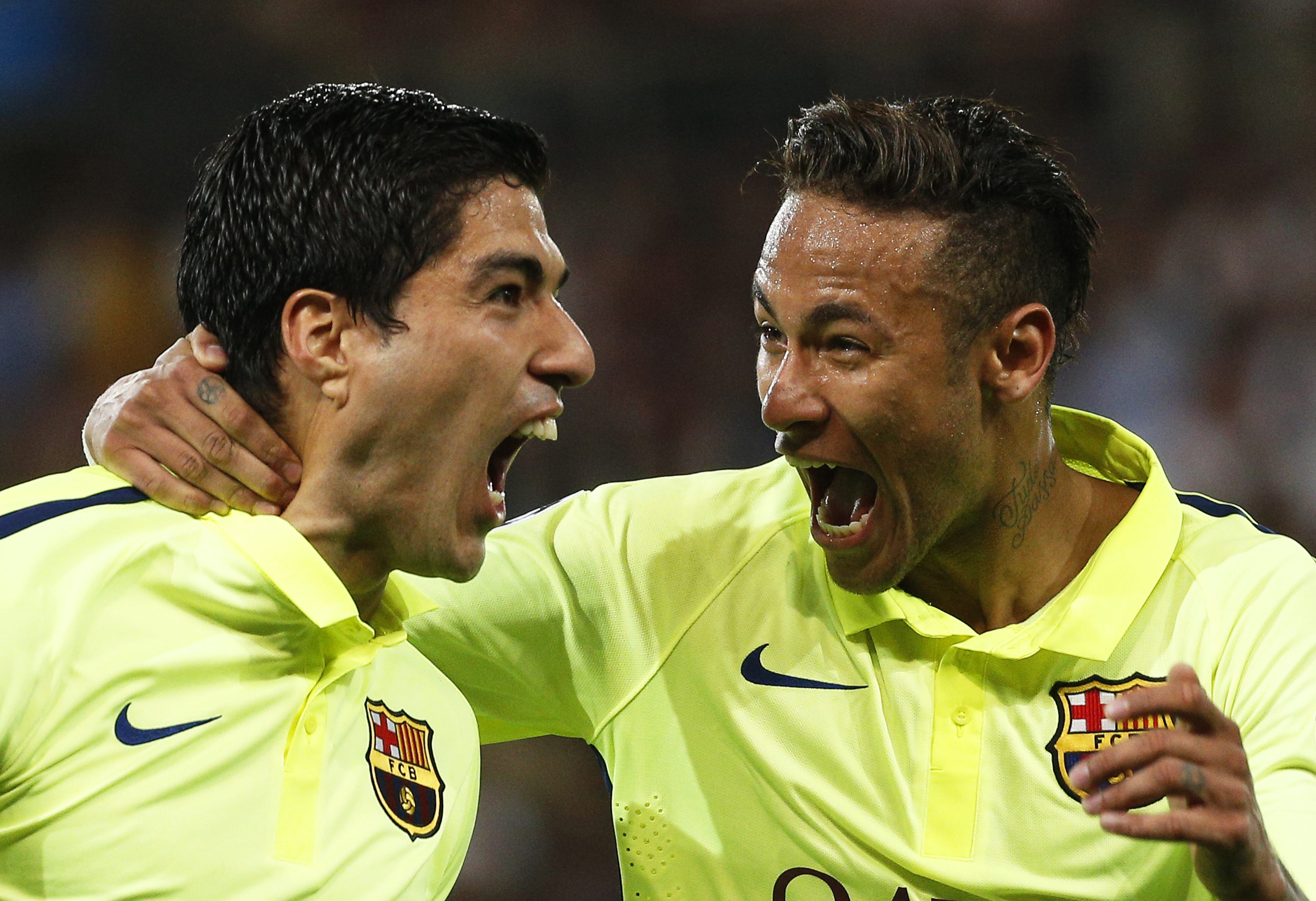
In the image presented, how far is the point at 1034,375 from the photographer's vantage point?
9.39 ft

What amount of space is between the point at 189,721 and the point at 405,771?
410 millimetres

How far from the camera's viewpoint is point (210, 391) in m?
2.39

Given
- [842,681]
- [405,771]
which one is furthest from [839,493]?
[405,771]

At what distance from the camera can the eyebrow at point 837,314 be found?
8.77 ft

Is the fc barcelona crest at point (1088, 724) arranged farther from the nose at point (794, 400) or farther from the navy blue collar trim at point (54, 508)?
the navy blue collar trim at point (54, 508)

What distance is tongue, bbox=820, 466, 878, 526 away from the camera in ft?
9.30

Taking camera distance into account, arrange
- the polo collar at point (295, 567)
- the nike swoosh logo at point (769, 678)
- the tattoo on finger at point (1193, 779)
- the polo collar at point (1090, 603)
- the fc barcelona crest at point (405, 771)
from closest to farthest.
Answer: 1. the tattoo on finger at point (1193, 779)
2. the polo collar at point (295, 567)
3. the fc barcelona crest at point (405, 771)
4. the polo collar at point (1090, 603)
5. the nike swoosh logo at point (769, 678)

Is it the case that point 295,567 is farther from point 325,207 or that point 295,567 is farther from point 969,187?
point 969,187

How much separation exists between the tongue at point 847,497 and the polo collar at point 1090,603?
0.43ft

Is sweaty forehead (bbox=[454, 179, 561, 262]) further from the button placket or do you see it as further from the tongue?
the button placket

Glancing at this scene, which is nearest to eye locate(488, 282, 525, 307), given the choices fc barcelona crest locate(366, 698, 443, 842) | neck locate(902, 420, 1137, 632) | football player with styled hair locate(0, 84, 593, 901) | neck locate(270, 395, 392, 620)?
football player with styled hair locate(0, 84, 593, 901)

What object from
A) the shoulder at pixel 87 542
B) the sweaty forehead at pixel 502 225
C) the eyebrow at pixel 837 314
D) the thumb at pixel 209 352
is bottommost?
the shoulder at pixel 87 542

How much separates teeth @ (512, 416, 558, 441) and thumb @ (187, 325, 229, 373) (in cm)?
51

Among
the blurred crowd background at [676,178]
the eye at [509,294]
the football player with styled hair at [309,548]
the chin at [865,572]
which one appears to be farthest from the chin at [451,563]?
the blurred crowd background at [676,178]
